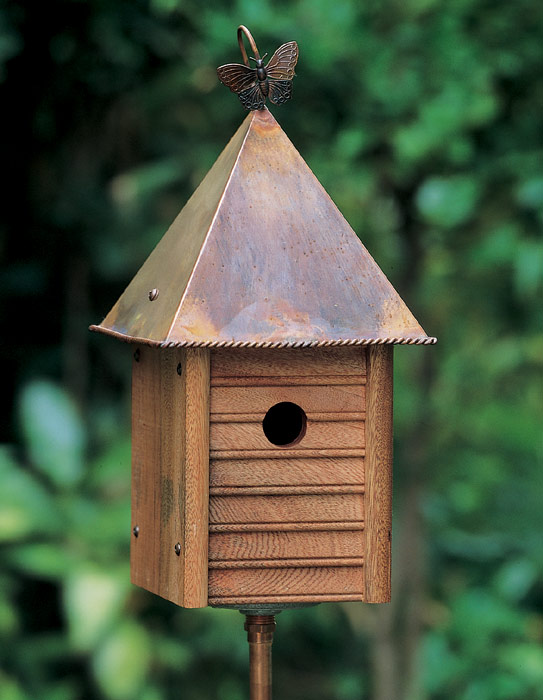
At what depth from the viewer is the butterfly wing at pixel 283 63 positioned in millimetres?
2789

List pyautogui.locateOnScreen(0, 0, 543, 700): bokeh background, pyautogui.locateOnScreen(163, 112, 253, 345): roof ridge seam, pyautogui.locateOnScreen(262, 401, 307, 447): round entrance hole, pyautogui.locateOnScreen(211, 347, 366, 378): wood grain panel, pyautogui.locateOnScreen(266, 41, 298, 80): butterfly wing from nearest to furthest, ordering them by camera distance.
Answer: pyautogui.locateOnScreen(163, 112, 253, 345): roof ridge seam, pyautogui.locateOnScreen(211, 347, 366, 378): wood grain panel, pyautogui.locateOnScreen(266, 41, 298, 80): butterfly wing, pyautogui.locateOnScreen(262, 401, 307, 447): round entrance hole, pyautogui.locateOnScreen(0, 0, 543, 700): bokeh background

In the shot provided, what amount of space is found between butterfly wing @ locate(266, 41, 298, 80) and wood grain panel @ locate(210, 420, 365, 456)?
2.37ft

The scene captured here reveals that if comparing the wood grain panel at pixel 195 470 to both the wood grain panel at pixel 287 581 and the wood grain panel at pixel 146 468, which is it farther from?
the wood grain panel at pixel 146 468

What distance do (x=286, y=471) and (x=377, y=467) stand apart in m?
0.19

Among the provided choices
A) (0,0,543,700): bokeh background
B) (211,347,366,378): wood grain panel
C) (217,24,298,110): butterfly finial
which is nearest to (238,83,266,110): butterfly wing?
(217,24,298,110): butterfly finial

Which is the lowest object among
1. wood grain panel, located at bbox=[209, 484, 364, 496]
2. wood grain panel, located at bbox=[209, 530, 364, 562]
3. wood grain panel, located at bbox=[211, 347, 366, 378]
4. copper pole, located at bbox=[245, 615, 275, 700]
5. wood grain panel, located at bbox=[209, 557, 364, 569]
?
copper pole, located at bbox=[245, 615, 275, 700]

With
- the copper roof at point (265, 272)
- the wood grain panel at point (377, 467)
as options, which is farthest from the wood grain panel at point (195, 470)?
the wood grain panel at point (377, 467)

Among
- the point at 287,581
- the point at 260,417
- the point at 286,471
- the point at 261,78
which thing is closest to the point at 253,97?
the point at 261,78

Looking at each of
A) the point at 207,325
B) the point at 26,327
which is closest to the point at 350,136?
the point at 26,327

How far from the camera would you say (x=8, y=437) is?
18.9 feet

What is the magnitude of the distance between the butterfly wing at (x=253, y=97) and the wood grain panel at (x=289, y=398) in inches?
22.2

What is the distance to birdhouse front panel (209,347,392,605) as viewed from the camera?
A: 8.75 ft

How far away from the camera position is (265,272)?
8.53 ft

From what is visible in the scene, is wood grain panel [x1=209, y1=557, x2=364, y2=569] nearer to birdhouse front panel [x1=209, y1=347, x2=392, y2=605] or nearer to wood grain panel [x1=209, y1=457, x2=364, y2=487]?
birdhouse front panel [x1=209, y1=347, x2=392, y2=605]
